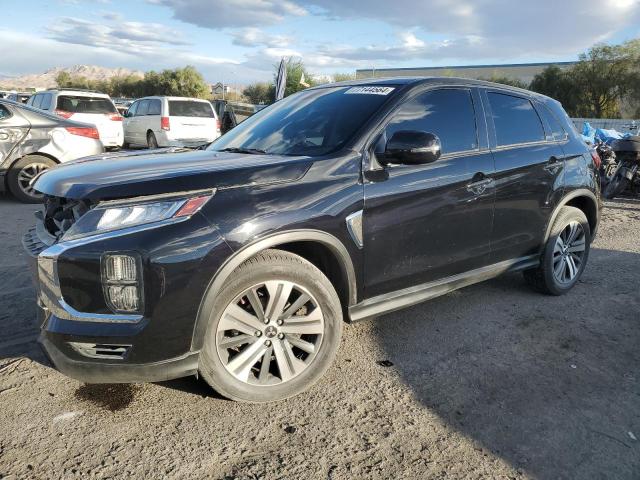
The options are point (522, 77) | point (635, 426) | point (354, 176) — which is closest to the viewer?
point (635, 426)

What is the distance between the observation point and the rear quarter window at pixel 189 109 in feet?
48.3

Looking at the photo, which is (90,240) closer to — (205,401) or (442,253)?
(205,401)

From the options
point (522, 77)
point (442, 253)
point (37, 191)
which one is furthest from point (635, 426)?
point (522, 77)

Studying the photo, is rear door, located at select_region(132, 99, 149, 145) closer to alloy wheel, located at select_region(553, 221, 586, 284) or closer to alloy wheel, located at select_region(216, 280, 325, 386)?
alloy wheel, located at select_region(553, 221, 586, 284)

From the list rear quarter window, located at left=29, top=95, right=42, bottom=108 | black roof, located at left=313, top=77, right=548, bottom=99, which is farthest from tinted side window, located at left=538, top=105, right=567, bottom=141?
rear quarter window, located at left=29, top=95, right=42, bottom=108

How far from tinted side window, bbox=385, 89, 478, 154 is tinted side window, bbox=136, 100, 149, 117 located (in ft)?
45.0

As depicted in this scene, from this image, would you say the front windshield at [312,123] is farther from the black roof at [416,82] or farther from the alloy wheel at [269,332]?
the alloy wheel at [269,332]

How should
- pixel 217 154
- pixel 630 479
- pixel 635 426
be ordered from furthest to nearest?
pixel 217 154 → pixel 635 426 → pixel 630 479

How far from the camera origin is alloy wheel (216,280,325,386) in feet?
8.64

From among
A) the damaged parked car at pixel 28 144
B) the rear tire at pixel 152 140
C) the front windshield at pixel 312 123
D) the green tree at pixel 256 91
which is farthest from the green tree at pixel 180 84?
the front windshield at pixel 312 123

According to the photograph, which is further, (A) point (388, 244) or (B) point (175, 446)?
(A) point (388, 244)

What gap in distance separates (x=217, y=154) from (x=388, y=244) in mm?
1233

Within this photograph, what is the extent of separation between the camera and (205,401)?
279 cm

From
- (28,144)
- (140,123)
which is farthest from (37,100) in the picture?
(28,144)
